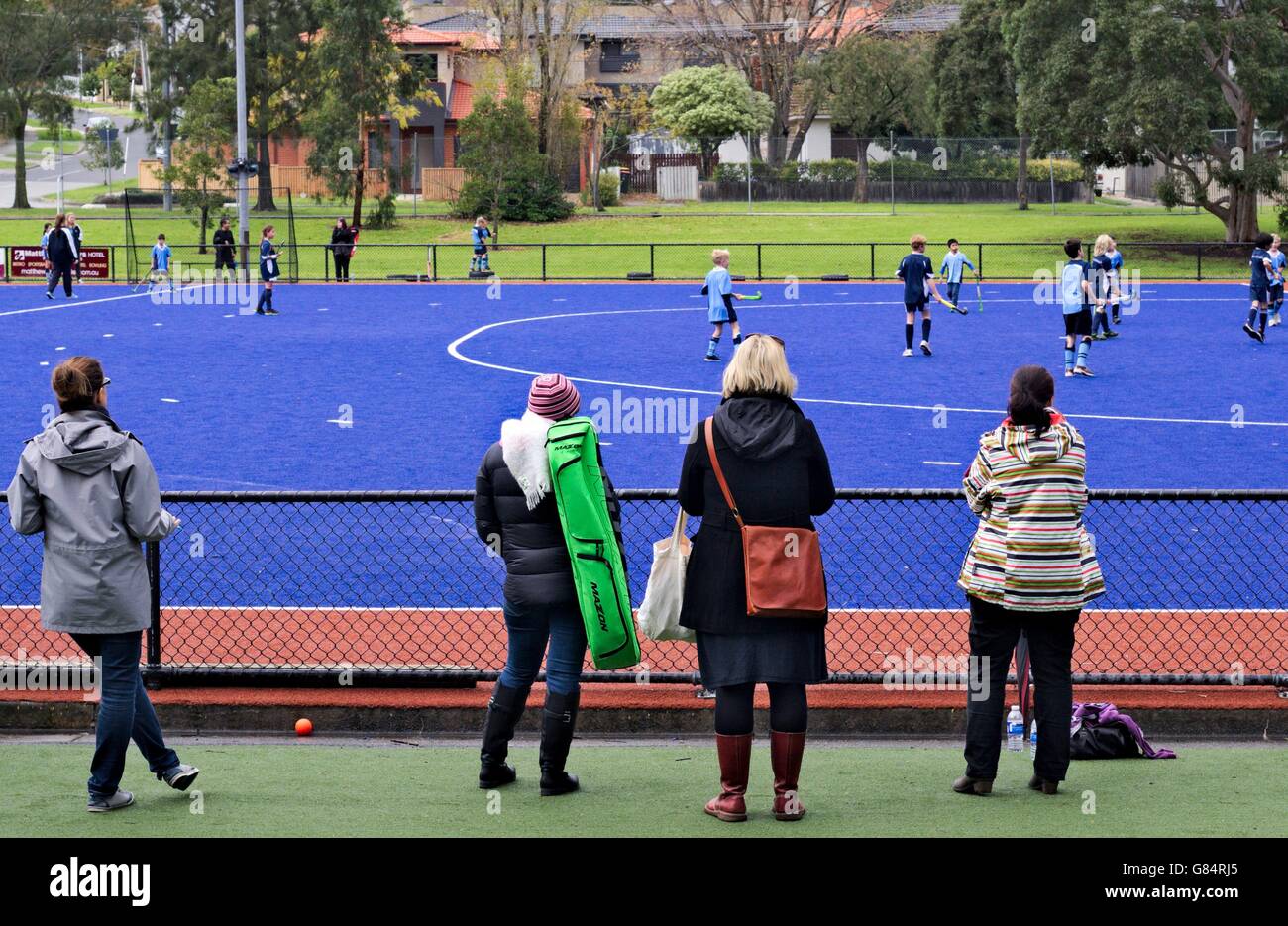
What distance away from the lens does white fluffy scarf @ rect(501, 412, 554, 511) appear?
6.55m

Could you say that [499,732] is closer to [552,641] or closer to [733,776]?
[552,641]

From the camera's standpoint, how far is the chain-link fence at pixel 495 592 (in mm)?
8250

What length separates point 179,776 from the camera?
671 cm

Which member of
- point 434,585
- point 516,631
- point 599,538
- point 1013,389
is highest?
point 1013,389

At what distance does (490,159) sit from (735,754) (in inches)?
1992

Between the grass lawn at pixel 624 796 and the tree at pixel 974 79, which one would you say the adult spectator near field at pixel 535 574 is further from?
the tree at pixel 974 79

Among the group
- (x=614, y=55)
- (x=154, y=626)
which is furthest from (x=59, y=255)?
(x=614, y=55)

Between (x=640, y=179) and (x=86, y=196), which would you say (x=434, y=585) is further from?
(x=86, y=196)

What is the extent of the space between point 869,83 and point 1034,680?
66329 millimetres

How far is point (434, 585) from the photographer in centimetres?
1121

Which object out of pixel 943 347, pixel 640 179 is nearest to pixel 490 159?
pixel 640 179

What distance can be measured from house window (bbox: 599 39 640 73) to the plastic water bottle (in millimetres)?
79084

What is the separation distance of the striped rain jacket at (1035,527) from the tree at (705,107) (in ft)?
199

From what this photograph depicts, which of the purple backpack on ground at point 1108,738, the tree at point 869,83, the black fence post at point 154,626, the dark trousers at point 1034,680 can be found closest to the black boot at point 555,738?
the dark trousers at point 1034,680
